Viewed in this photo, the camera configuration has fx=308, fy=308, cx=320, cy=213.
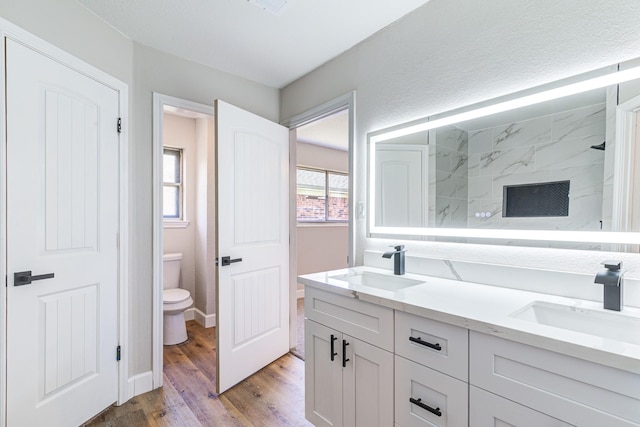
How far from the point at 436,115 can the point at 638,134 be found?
2.65 ft

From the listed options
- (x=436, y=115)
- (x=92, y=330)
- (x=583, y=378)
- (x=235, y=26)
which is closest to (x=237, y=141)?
(x=235, y=26)

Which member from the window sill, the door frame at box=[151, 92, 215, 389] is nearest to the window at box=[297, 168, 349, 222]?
the window sill

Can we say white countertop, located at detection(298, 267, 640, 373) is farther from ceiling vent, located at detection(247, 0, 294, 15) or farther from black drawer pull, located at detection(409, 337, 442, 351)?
ceiling vent, located at detection(247, 0, 294, 15)

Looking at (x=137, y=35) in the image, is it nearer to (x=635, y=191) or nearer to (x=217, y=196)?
(x=217, y=196)

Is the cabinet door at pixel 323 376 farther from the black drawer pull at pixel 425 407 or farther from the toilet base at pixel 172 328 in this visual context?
the toilet base at pixel 172 328

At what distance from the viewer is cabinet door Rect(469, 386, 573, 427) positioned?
2.85 feet

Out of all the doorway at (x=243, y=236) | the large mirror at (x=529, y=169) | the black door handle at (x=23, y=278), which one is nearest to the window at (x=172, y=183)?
the doorway at (x=243, y=236)

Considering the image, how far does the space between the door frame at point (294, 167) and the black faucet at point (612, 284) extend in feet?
4.28

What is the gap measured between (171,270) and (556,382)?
3326 mm

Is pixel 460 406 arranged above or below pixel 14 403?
above

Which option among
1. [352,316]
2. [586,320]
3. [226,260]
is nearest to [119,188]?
[226,260]

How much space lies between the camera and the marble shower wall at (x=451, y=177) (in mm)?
1603

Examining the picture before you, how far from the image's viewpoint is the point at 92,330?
1819mm

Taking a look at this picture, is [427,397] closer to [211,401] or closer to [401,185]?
[401,185]
